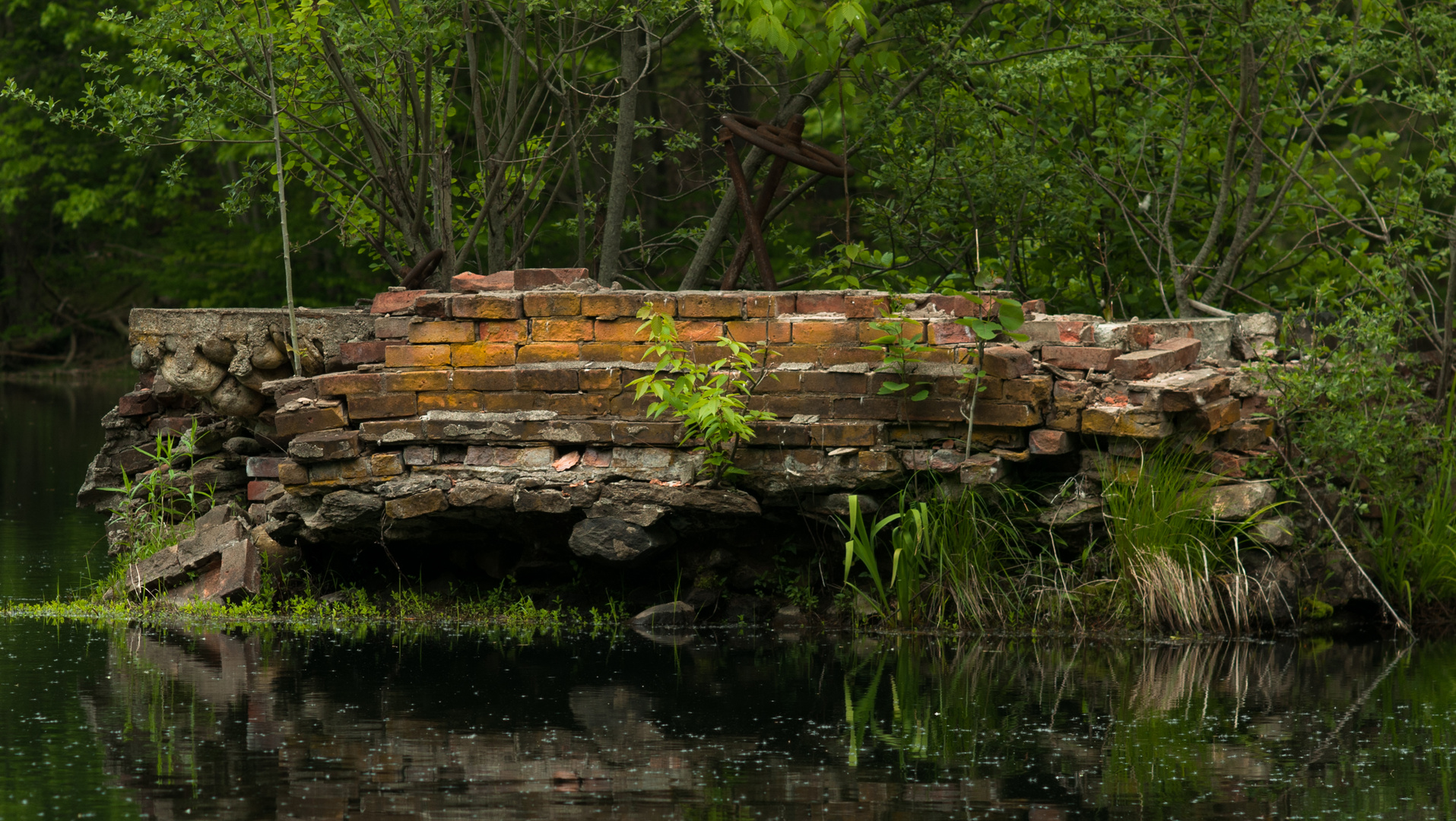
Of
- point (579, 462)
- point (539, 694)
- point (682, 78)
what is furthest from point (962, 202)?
point (682, 78)

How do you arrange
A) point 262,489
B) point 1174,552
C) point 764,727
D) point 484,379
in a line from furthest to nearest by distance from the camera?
point 262,489 → point 484,379 → point 1174,552 → point 764,727

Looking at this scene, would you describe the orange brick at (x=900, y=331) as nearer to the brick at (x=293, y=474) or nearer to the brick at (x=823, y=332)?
the brick at (x=823, y=332)

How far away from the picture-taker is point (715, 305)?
779 cm

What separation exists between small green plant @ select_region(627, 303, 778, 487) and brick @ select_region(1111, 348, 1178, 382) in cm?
175

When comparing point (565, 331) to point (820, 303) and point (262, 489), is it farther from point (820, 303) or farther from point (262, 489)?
point (262, 489)

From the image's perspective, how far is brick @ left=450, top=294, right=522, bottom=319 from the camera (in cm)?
788

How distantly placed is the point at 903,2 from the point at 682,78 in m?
10.3

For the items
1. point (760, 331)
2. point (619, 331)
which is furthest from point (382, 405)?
point (760, 331)

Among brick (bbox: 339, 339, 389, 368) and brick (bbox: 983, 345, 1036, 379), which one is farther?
brick (bbox: 339, 339, 389, 368)

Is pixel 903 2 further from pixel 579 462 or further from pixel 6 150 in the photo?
pixel 6 150

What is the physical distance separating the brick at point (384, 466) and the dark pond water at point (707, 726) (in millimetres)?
802

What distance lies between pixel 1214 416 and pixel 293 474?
184 inches

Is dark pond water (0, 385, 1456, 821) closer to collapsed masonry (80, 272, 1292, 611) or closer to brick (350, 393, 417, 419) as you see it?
collapsed masonry (80, 272, 1292, 611)

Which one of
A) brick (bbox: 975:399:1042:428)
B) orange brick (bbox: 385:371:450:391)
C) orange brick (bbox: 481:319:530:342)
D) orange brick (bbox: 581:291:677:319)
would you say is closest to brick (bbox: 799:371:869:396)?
brick (bbox: 975:399:1042:428)
